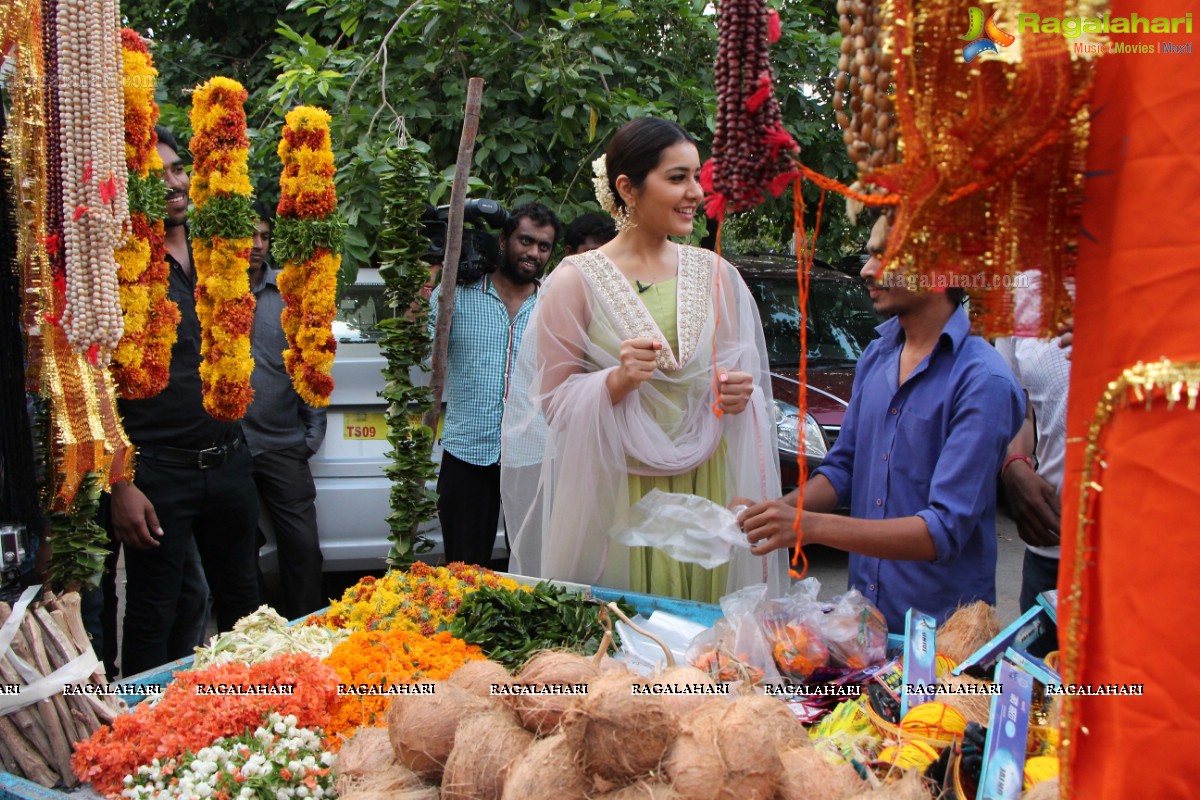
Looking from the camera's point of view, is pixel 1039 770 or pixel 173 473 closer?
pixel 1039 770

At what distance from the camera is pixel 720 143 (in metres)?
1.36

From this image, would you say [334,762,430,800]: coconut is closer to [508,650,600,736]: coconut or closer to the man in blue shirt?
[508,650,600,736]: coconut

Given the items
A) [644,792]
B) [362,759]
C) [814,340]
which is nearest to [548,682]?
[644,792]

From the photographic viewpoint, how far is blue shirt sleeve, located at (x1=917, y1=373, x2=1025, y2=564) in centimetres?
228

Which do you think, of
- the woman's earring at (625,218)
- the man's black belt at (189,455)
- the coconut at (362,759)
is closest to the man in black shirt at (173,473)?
the man's black belt at (189,455)

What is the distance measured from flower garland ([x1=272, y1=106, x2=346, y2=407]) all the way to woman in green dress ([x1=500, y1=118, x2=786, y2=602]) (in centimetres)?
67

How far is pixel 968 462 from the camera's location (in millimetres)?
2289

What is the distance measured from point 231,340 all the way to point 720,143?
2.01 meters

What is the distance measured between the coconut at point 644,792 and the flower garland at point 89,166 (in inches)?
70.7

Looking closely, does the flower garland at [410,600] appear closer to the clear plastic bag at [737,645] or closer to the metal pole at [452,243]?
the clear plastic bag at [737,645]

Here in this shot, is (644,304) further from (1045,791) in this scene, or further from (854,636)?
(1045,791)

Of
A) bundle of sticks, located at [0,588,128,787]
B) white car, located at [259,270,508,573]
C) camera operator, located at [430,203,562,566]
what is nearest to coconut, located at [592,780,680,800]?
bundle of sticks, located at [0,588,128,787]

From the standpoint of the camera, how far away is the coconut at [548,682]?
5.17 ft

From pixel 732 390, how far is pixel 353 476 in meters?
2.46
